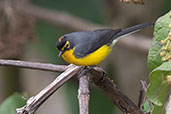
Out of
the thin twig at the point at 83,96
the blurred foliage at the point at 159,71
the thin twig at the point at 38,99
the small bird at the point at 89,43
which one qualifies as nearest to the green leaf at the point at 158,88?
the blurred foliage at the point at 159,71

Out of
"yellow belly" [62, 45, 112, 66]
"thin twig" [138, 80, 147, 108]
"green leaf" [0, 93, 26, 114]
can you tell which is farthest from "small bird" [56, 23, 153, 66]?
"thin twig" [138, 80, 147, 108]

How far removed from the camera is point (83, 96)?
173cm

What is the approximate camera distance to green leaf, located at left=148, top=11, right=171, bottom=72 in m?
1.89

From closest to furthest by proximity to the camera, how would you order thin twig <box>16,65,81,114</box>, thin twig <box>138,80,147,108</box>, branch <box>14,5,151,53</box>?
thin twig <box>16,65,81,114</box> < thin twig <box>138,80,147,108</box> < branch <box>14,5,151,53</box>

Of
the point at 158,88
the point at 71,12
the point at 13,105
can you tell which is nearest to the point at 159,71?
the point at 158,88

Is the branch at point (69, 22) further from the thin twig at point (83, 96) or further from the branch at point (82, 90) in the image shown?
the thin twig at point (83, 96)

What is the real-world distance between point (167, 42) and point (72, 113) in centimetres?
301

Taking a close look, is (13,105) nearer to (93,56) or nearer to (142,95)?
(142,95)

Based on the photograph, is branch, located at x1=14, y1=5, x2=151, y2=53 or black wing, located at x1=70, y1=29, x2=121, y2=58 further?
branch, located at x1=14, y1=5, x2=151, y2=53

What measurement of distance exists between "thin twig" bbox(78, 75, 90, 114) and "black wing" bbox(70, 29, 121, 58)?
5.53ft

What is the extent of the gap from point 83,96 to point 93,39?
2.06 meters

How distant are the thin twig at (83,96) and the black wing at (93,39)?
5.53 feet

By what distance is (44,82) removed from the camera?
20.6ft

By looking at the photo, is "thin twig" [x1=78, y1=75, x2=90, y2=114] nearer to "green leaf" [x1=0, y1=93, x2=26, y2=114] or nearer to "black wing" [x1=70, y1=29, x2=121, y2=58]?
"green leaf" [x1=0, y1=93, x2=26, y2=114]
